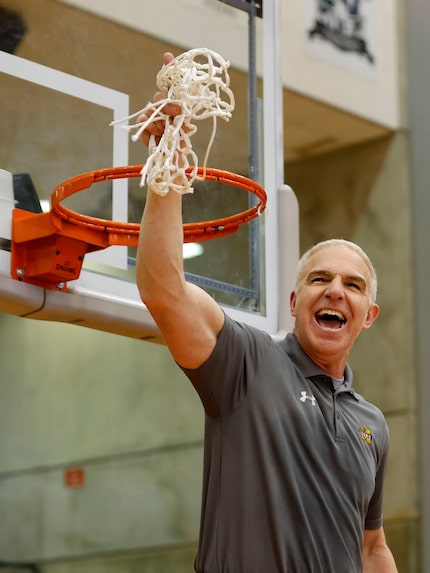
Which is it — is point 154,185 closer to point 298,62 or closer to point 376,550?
point 376,550

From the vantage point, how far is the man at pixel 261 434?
2.19 m

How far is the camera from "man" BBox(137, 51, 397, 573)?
2.19 meters

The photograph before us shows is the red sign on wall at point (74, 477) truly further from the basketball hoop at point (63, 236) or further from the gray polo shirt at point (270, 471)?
the gray polo shirt at point (270, 471)

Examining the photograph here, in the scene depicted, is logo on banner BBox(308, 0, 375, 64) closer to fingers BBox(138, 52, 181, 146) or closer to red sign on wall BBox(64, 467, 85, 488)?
red sign on wall BBox(64, 467, 85, 488)

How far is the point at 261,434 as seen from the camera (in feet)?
7.63

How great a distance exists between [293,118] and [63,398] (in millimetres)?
3143

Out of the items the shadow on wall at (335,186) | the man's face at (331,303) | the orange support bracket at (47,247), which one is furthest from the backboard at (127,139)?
the shadow on wall at (335,186)

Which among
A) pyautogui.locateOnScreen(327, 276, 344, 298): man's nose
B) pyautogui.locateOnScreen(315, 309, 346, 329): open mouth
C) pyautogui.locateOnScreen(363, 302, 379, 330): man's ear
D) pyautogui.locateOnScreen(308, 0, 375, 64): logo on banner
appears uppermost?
pyautogui.locateOnScreen(308, 0, 375, 64): logo on banner

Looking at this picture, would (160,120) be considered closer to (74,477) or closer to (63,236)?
(63,236)

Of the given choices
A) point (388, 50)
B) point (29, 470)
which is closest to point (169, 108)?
point (388, 50)

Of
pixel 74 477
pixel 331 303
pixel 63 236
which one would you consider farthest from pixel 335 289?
pixel 74 477

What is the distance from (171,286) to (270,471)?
0.48 m

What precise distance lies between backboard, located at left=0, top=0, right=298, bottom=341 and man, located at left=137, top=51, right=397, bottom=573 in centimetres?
90

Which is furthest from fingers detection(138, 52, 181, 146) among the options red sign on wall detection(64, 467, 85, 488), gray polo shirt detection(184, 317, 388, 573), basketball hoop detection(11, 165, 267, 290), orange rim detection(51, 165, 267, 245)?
red sign on wall detection(64, 467, 85, 488)
